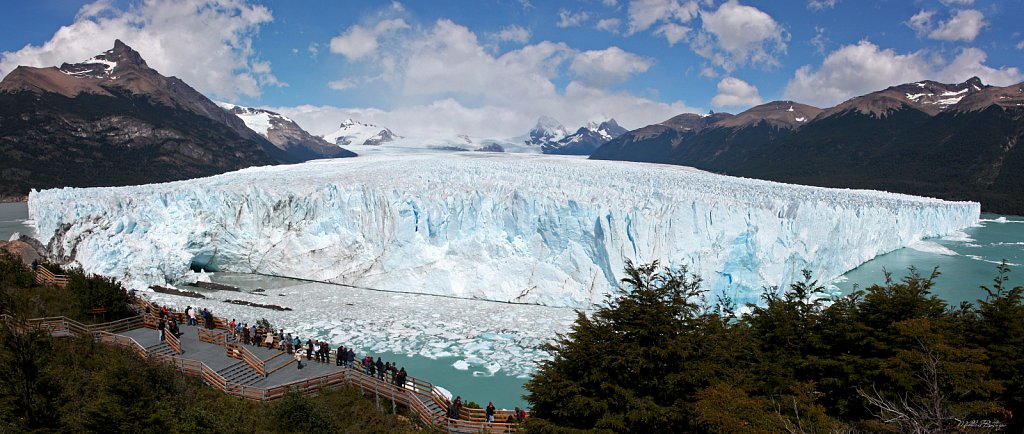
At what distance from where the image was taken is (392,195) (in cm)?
2166

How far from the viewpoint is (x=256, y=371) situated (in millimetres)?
10797

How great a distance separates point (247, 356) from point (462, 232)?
10261mm

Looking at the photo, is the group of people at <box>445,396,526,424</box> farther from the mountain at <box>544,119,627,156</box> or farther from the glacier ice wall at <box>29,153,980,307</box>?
the mountain at <box>544,119,627,156</box>

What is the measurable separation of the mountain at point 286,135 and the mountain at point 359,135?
1551cm

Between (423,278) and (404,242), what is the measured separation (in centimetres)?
162

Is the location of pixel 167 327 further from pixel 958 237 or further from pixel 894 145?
pixel 894 145

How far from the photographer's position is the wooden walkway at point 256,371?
9.61m

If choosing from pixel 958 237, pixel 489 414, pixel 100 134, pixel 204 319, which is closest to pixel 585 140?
pixel 100 134

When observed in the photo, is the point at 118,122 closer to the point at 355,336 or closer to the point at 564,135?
the point at 355,336

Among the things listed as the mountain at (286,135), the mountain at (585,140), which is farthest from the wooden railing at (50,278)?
the mountain at (585,140)

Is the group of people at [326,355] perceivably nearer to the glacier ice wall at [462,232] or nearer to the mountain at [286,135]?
the glacier ice wall at [462,232]

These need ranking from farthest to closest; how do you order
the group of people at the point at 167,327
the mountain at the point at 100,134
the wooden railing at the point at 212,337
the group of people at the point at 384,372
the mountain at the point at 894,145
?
the mountain at the point at 894,145 → the mountain at the point at 100,134 → the wooden railing at the point at 212,337 → the group of people at the point at 167,327 → the group of people at the point at 384,372

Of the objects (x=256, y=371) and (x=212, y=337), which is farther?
(x=212, y=337)

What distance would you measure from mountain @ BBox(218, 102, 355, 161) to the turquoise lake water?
86.7 metres
